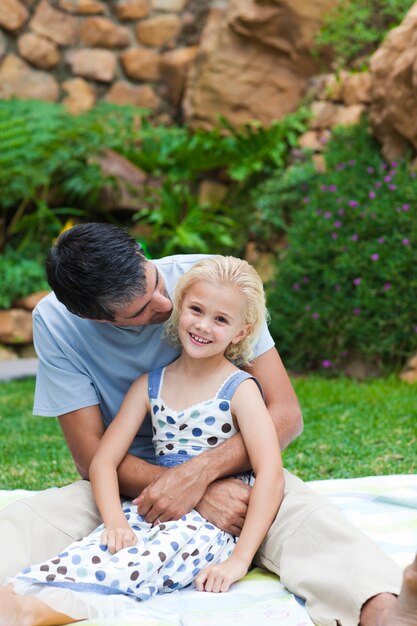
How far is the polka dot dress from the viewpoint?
2.18m

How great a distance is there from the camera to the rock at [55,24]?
8.63 meters

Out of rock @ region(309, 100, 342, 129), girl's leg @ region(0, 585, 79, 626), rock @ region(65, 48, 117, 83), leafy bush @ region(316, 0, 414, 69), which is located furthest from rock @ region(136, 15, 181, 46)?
girl's leg @ region(0, 585, 79, 626)

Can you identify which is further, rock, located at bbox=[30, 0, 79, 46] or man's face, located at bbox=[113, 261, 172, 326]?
rock, located at bbox=[30, 0, 79, 46]

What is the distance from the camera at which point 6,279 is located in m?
7.46

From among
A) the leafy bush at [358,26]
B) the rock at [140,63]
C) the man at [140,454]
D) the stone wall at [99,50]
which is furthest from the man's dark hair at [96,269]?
the rock at [140,63]

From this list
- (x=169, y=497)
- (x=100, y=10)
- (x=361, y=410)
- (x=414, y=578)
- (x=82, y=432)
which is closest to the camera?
(x=414, y=578)

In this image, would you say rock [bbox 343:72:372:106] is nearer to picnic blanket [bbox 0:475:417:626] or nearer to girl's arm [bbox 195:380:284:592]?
picnic blanket [bbox 0:475:417:626]

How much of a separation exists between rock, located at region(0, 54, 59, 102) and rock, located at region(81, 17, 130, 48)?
58 cm

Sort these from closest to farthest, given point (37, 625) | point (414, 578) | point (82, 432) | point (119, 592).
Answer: point (414, 578), point (37, 625), point (119, 592), point (82, 432)

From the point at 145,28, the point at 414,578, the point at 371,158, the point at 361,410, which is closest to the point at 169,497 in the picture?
the point at 414,578

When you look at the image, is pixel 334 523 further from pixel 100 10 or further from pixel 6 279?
pixel 100 10

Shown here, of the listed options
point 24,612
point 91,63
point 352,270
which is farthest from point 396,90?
point 24,612

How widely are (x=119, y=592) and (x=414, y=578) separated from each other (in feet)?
2.54

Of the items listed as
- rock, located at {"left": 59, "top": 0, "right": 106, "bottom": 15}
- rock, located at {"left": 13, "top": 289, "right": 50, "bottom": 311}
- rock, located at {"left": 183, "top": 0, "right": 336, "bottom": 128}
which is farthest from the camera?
rock, located at {"left": 59, "top": 0, "right": 106, "bottom": 15}
